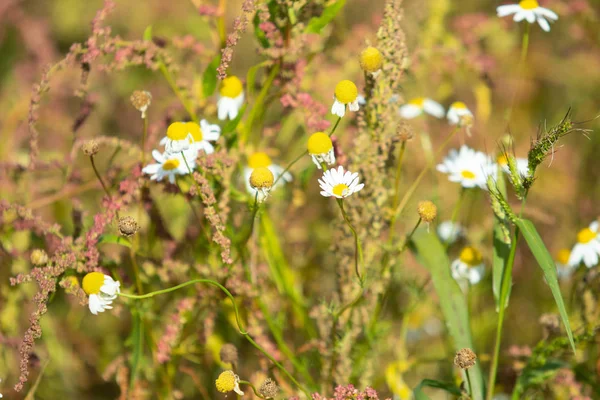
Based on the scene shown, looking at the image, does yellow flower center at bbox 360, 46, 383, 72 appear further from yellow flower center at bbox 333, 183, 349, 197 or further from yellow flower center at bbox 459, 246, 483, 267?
yellow flower center at bbox 459, 246, 483, 267

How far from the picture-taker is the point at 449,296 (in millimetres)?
1249

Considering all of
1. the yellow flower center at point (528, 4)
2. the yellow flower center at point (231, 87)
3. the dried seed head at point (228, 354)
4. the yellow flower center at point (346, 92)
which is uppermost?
the yellow flower center at point (528, 4)

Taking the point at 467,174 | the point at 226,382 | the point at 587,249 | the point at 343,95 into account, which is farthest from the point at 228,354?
the point at 587,249

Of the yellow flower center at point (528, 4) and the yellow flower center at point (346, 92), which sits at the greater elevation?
the yellow flower center at point (528, 4)

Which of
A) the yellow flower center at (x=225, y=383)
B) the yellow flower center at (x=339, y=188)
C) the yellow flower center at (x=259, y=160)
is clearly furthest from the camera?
the yellow flower center at (x=259, y=160)

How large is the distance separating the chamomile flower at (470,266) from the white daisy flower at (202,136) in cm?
57

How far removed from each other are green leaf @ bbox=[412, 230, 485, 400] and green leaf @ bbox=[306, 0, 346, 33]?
1.50 ft

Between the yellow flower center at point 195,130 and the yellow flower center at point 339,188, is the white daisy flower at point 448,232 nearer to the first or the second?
the yellow flower center at point 339,188

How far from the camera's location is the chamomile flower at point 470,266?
1377 mm

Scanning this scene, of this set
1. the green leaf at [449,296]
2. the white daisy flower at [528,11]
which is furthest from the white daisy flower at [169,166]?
the white daisy flower at [528,11]

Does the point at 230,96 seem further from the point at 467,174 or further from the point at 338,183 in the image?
the point at 467,174

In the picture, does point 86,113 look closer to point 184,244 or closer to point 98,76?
point 184,244

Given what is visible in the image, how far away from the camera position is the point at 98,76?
96.1 inches

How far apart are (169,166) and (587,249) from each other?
0.88 meters
